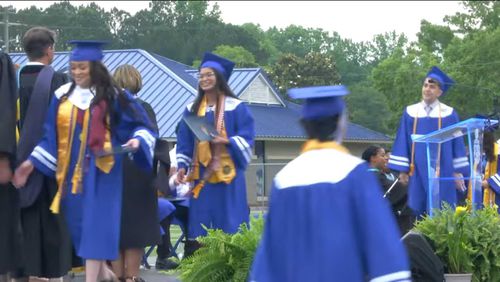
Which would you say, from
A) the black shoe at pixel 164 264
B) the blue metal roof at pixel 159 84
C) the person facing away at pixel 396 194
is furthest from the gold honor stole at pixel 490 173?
the blue metal roof at pixel 159 84

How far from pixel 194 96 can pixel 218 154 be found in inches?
1312

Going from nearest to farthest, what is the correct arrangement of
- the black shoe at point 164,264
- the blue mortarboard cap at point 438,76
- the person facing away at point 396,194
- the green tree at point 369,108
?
the blue mortarboard cap at point 438,76, the black shoe at point 164,264, the person facing away at point 396,194, the green tree at point 369,108

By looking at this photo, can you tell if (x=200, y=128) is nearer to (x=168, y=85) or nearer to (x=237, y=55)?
(x=168, y=85)

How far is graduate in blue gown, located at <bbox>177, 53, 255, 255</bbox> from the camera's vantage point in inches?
392

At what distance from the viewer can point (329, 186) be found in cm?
529

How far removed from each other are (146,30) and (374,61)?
3280cm

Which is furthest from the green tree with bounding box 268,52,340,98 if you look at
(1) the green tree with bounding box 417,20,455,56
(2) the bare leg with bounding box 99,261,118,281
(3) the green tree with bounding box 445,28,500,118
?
(2) the bare leg with bounding box 99,261,118,281

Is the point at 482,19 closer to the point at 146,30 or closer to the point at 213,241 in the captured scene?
the point at 213,241

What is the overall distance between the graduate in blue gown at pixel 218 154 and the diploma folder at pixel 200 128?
100 millimetres

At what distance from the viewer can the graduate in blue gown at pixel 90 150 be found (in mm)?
8297

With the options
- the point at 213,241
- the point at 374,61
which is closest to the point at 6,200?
the point at 213,241

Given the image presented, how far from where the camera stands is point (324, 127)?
5383 mm

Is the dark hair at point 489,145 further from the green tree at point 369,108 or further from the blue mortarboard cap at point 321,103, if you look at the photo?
the green tree at point 369,108

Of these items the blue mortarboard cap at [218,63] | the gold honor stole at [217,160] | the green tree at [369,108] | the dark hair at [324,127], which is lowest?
the green tree at [369,108]
